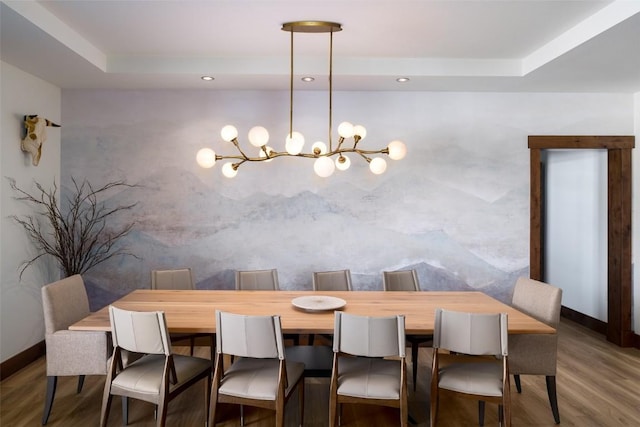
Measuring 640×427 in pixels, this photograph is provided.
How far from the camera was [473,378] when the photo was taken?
253cm

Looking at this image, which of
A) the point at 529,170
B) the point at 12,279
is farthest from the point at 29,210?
the point at 529,170

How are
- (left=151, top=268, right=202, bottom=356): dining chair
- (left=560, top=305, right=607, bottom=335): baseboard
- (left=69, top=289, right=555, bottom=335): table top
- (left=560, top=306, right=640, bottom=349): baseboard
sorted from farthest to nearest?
(left=560, top=305, right=607, bottom=335): baseboard → (left=560, top=306, right=640, bottom=349): baseboard → (left=151, top=268, right=202, bottom=356): dining chair → (left=69, top=289, right=555, bottom=335): table top

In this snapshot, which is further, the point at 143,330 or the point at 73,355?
the point at 73,355

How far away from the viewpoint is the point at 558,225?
5730mm

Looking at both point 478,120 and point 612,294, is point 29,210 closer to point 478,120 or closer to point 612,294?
point 478,120

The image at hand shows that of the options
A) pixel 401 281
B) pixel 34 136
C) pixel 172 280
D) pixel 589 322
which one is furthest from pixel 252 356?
pixel 589 322

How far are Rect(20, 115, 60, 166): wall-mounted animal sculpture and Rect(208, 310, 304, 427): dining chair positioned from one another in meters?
2.57

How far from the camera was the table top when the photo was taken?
2.57m

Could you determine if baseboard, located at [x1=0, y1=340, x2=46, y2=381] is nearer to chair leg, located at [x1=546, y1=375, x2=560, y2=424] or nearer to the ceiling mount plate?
the ceiling mount plate

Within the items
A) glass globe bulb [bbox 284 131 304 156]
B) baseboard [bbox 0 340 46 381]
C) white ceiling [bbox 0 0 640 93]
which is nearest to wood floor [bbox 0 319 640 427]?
baseboard [bbox 0 340 46 381]

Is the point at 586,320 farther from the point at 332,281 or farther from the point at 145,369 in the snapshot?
the point at 145,369

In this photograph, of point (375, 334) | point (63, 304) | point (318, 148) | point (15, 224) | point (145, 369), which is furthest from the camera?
point (15, 224)

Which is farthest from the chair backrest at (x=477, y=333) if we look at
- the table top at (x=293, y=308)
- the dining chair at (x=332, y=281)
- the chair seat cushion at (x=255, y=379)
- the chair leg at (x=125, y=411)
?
the chair leg at (x=125, y=411)

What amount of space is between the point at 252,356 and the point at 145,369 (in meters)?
0.69
